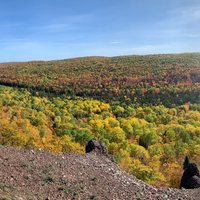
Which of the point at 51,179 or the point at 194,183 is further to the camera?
the point at 194,183

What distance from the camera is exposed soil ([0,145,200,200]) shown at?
10.6 m

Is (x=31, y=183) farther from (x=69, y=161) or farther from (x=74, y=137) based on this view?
(x=74, y=137)

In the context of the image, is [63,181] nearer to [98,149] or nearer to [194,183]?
[98,149]

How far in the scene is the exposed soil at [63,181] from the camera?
10625 mm

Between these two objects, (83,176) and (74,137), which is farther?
(74,137)

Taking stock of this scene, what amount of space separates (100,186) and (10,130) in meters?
28.8

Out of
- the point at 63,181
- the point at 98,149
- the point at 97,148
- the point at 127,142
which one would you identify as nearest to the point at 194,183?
the point at 98,149

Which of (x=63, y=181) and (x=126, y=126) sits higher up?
(x=63, y=181)

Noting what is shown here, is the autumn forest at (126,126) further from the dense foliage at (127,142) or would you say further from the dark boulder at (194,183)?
the dark boulder at (194,183)

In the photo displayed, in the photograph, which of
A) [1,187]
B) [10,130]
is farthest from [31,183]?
[10,130]

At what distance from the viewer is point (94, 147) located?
2247cm

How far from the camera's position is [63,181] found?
12.8 m

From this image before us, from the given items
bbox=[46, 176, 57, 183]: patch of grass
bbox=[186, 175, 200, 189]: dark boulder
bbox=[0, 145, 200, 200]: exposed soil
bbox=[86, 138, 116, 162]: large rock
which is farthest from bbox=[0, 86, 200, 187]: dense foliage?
bbox=[46, 176, 57, 183]: patch of grass

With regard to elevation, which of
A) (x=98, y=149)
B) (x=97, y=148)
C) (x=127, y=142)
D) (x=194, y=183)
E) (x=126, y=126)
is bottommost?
(x=126, y=126)
